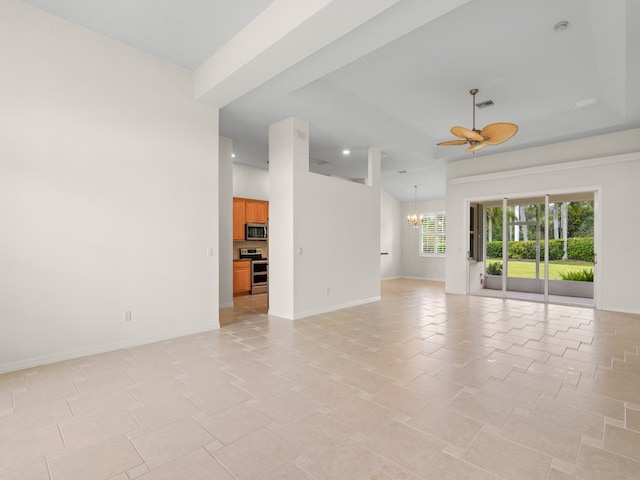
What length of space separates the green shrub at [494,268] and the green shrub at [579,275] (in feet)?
4.03

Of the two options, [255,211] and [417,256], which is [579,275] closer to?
[417,256]

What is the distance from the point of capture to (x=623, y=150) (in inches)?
231

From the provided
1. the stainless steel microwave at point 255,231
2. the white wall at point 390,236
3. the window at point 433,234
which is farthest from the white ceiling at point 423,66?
the window at point 433,234

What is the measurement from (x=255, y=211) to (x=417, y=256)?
643 cm

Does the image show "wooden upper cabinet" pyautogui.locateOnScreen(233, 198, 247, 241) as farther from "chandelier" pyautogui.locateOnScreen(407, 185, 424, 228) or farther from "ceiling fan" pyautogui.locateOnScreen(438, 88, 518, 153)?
"chandelier" pyautogui.locateOnScreen(407, 185, 424, 228)

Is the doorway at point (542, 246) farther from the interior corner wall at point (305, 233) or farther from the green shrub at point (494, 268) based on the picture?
the interior corner wall at point (305, 233)

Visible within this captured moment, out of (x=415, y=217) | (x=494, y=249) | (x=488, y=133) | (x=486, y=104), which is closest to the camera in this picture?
(x=488, y=133)

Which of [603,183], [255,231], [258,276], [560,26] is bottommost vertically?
[258,276]

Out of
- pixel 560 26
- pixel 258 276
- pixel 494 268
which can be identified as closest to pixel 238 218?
pixel 258 276

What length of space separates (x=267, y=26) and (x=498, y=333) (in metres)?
4.75

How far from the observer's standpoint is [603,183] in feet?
19.5

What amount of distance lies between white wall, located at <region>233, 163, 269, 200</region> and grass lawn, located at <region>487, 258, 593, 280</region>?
20.8 ft

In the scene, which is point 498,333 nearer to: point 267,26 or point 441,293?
point 441,293

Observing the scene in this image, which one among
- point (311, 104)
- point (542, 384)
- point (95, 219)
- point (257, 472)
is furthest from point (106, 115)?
point (542, 384)
